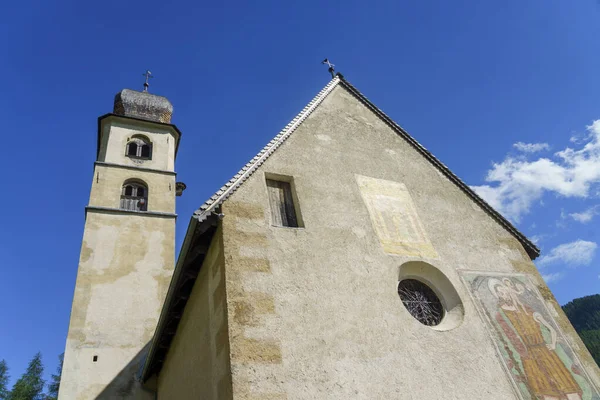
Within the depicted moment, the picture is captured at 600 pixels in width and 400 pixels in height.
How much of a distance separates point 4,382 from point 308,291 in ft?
121

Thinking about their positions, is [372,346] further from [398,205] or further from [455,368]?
[398,205]

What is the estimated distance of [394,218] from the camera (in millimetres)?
7910

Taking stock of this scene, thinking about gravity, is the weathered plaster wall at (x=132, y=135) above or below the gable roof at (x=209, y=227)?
above

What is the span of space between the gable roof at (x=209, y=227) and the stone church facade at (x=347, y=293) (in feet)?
→ 0.11

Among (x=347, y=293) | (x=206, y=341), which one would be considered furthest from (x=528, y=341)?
(x=206, y=341)

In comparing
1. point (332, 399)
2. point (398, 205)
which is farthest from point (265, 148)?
point (332, 399)

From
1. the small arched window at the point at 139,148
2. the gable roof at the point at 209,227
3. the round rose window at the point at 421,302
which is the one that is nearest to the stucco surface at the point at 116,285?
the small arched window at the point at 139,148

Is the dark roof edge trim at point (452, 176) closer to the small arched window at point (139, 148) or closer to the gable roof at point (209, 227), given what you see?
the gable roof at point (209, 227)

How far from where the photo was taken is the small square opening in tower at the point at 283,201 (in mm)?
7016

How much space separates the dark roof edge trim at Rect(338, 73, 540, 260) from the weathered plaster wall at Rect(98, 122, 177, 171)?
9528mm

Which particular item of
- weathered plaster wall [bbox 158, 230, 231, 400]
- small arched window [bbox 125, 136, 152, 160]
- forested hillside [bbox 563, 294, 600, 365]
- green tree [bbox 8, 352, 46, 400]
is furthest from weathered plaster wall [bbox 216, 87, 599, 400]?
forested hillside [bbox 563, 294, 600, 365]

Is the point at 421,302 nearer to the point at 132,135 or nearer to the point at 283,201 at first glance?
the point at 283,201

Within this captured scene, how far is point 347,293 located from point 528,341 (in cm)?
336

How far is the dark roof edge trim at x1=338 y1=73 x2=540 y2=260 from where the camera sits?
9.12m
